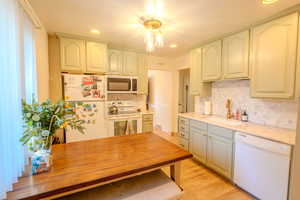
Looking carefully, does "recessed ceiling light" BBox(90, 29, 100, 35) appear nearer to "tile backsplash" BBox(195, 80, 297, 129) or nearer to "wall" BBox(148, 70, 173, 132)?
"wall" BBox(148, 70, 173, 132)

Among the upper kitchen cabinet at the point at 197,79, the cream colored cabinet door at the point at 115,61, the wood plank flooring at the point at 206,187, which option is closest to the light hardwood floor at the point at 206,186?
the wood plank flooring at the point at 206,187

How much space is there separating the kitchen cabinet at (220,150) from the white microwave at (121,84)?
196 cm

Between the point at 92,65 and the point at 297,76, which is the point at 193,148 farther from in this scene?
the point at 92,65

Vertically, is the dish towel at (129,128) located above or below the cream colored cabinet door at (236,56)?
below

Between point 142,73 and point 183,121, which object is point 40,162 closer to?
point 183,121

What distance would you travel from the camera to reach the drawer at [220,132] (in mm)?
2092

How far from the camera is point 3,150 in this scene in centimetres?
90

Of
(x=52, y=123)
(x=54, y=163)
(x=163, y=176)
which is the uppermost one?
(x=52, y=123)

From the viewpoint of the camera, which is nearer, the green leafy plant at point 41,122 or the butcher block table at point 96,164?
the butcher block table at point 96,164

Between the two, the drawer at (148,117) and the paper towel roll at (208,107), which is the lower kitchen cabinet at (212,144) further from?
the drawer at (148,117)

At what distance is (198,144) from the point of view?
8.86 ft

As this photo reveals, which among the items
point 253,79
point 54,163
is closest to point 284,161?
point 253,79

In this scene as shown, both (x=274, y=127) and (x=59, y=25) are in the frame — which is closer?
(x=274, y=127)

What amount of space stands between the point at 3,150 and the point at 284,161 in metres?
2.59
